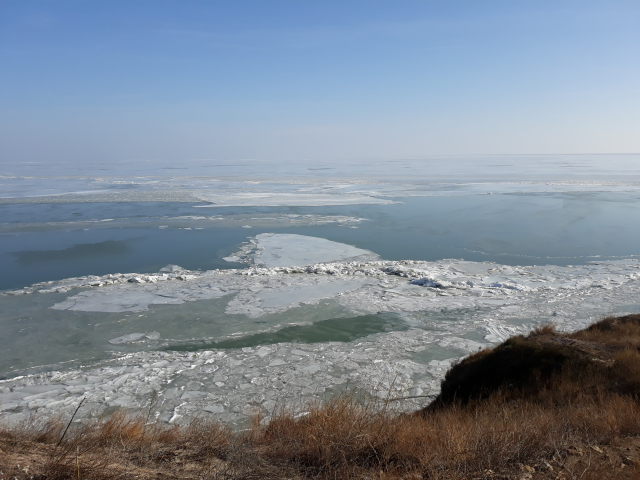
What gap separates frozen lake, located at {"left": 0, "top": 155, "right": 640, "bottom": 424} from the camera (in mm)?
5664

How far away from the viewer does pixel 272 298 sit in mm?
9102

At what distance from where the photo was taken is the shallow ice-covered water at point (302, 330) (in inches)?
211

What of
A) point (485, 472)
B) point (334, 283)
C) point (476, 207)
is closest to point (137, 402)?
point (485, 472)

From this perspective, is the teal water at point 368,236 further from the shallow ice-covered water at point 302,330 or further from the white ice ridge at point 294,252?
the shallow ice-covered water at point 302,330

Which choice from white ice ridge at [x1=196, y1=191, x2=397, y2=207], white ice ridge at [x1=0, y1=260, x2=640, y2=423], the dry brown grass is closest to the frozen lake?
white ice ridge at [x1=0, y1=260, x2=640, y2=423]

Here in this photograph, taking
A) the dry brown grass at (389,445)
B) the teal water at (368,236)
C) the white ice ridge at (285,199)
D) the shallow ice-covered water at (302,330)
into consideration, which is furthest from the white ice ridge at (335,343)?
the white ice ridge at (285,199)

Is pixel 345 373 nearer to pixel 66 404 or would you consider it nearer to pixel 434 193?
pixel 66 404

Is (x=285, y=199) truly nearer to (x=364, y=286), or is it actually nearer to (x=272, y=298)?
(x=364, y=286)

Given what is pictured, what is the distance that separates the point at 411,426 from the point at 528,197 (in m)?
26.0

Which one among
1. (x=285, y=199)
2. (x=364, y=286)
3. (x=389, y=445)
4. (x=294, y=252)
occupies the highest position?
(x=285, y=199)

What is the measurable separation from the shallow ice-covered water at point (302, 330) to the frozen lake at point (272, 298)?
0.12ft

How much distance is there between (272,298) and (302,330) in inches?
69.3

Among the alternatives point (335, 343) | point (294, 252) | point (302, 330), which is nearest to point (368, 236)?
point (294, 252)

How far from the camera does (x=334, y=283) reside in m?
10.2
